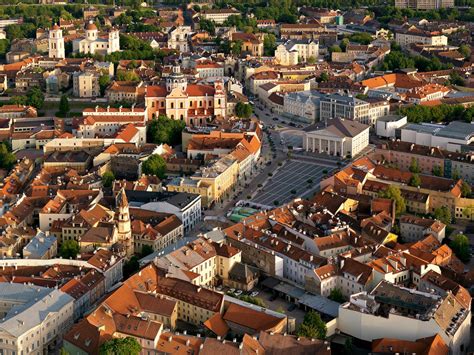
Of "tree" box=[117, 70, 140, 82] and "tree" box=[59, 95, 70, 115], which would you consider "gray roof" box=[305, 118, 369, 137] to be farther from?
"tree" box=[117, 70, 140, 82]

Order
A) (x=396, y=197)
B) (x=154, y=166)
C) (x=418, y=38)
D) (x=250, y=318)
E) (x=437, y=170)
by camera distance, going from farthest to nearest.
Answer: (x=418, y=38) < (x=437, y=170) < (x=154, y=166) < (x=396, y=197) < (x=250, y=318)

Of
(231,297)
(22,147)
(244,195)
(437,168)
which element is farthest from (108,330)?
(22,147)

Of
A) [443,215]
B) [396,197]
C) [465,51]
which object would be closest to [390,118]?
[396,197]

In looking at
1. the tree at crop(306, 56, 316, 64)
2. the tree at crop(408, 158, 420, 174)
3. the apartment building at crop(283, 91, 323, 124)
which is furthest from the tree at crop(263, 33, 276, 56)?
the tree at crop(408, 158, 420, 174)

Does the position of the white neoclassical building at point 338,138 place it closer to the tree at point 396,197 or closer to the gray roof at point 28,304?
the tree at point 396,197

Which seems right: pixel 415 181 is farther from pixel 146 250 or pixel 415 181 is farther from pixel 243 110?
pixel 243 110

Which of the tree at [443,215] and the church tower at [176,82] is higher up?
the church tower at [176,82]

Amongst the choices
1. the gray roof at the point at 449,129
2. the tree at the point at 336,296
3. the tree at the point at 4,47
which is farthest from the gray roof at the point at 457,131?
the tree at the point at 4,47
